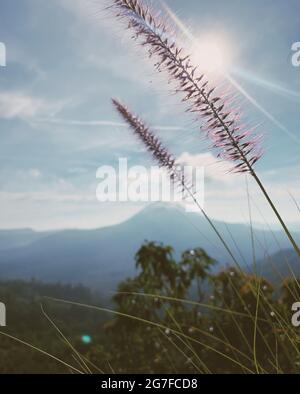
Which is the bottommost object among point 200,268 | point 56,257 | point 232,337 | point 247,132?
point 232,337

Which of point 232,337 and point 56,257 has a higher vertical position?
point 56,257

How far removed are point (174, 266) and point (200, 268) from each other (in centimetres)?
26

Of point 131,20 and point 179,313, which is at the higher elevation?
point 131,20

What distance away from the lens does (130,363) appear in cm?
491

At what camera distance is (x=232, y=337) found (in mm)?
4379

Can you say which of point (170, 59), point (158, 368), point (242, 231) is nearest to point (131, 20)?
point (170, 59)
